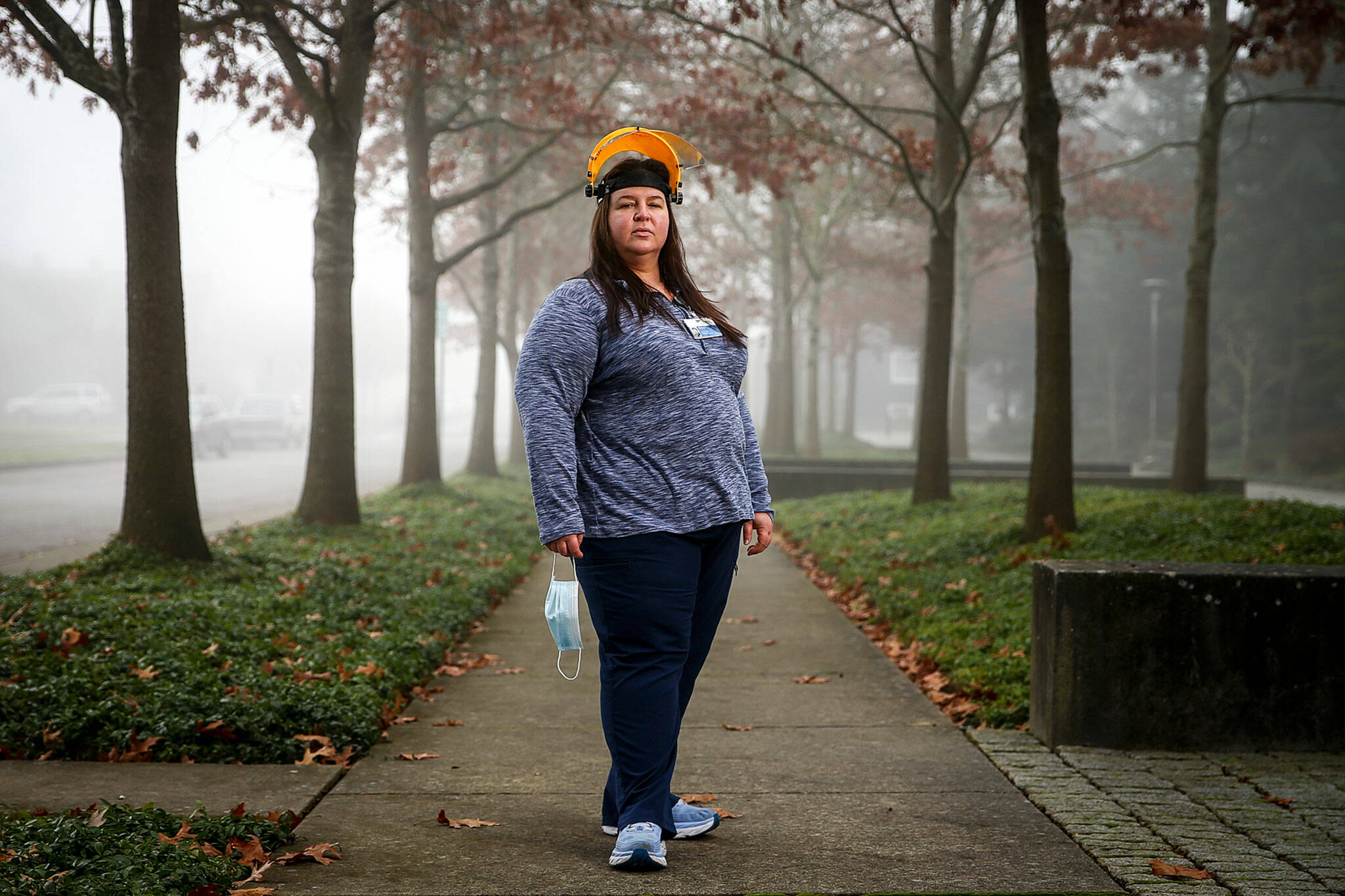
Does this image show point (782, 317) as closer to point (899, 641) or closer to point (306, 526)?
point (306, 526)

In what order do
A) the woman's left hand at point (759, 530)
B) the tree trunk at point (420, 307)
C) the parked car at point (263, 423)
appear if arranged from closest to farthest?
1. the woman's left hand at point (759, 530)
2. the tree trunk at point (420, 307)
3. the parked car at point (263, 423)

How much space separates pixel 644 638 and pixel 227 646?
3.20m

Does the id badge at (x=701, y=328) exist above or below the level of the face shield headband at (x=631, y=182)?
below

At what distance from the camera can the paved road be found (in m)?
12.2

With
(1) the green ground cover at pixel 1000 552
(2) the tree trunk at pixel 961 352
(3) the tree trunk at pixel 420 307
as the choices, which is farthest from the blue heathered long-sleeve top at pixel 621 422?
→ (2) the tree trunk at pixel 961 352

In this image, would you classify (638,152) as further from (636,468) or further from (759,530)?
(759,530)

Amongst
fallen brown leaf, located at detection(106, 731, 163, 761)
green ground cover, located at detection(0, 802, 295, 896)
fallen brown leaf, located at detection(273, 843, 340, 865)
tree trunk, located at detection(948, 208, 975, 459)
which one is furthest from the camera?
tree trunk, located at detection(948, 208, 975, 459)

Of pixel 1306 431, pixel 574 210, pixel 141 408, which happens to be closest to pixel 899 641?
pixel 141 408

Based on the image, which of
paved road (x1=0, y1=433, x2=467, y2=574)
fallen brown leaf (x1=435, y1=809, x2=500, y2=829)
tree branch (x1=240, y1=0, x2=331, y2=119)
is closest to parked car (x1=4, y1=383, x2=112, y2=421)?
paved road (x1=0, y1=433, x2=467, y2=574)

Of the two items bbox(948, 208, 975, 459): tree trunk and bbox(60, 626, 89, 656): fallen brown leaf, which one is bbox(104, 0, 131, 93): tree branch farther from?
bbox(948, 208, 975, 459): tree trunk

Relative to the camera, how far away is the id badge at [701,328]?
3402 mm

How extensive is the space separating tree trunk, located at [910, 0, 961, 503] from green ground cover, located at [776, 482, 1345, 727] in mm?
556

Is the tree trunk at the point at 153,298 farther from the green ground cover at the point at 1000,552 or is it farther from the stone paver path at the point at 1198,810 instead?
the stone paver path at the point at 1198,810

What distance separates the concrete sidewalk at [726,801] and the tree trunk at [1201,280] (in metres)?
8.51
